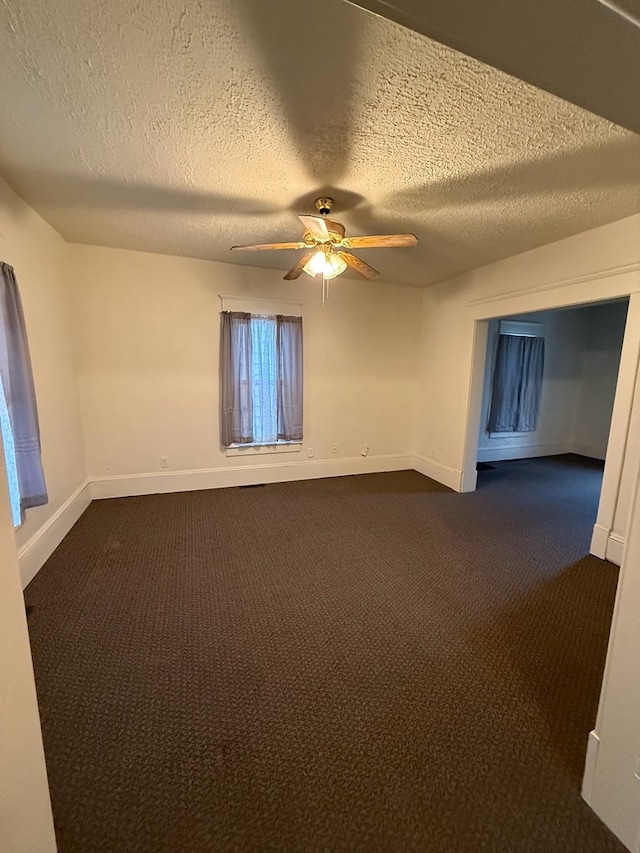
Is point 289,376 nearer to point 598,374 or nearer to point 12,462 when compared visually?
point 12,462

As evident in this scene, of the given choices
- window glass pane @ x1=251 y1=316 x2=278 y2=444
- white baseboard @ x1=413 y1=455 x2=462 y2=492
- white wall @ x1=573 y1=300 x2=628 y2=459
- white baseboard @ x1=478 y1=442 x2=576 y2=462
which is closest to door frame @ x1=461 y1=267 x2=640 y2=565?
white baseboard @ x1=413 y1=455 x2=462 y2=492

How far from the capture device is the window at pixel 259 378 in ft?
12.3

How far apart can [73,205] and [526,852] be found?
3.90m

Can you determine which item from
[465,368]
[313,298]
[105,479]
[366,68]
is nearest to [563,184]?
[366,68]

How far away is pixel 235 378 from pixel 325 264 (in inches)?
70.1

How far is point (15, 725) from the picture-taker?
0.69 meters

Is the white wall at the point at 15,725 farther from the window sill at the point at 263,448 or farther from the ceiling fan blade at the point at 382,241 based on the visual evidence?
the window sill at the point at 263,448

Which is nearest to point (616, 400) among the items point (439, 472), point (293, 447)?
point (439, 472)

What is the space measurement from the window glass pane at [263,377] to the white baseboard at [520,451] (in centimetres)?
340

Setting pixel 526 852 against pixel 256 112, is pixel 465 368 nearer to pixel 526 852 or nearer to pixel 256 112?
pixel 256 112

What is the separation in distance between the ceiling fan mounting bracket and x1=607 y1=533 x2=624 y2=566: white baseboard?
311 cm

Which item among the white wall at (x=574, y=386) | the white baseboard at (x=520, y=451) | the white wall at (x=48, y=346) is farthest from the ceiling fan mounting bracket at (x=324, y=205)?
the white baseboard at (x=520, y=451)

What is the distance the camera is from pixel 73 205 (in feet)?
7.89

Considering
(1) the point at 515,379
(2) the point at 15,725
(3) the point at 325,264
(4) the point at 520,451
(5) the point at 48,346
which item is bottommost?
(4) the point at 520,451
